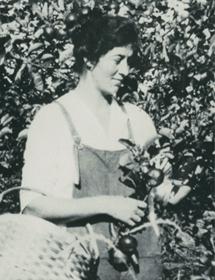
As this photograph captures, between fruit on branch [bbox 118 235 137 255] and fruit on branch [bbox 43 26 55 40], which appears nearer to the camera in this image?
fruit on branch [bbox 118 235 137 255]

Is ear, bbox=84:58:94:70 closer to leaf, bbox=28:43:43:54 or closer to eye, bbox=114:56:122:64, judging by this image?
eye, bbox=114:56:122:64

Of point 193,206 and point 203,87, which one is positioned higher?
point 203,87

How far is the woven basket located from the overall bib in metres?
0.15

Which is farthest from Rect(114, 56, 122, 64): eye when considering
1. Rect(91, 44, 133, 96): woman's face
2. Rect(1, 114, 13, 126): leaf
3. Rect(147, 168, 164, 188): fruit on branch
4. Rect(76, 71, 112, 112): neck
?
Rect(1, 114, 13, 126): leaf

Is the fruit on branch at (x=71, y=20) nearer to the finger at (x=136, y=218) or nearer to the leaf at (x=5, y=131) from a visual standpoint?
the leaf at (x=5, y=131)

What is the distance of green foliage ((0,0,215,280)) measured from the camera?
2.62 m

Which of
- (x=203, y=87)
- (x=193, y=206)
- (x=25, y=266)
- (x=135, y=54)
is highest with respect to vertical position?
(x=135, y=54)

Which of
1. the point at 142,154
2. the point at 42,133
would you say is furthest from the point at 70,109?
the point at 142,154

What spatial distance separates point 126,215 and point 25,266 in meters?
0.33

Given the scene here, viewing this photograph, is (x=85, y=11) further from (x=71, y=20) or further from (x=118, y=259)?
(x=118, y=259)

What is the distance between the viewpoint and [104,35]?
2.37 m

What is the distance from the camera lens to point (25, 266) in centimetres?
206

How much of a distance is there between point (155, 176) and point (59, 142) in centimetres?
38

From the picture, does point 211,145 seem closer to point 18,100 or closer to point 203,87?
point 203,87
